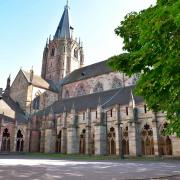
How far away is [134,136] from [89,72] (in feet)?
68.6

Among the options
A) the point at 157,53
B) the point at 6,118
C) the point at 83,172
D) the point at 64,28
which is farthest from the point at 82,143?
the point at 64,28

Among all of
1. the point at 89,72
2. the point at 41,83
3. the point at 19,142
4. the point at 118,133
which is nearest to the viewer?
the point at 118,133

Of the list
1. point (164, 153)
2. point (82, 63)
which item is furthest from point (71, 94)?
point (164, 153)

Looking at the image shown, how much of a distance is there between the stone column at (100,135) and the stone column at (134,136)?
378cm

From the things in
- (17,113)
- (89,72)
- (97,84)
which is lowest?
(17,113)

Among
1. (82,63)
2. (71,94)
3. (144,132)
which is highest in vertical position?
(82,63)

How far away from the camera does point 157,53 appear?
623 cm

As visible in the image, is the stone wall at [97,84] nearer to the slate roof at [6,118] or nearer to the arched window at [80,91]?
the arched window at [80,91]

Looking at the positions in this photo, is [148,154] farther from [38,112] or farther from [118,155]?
[38,112]

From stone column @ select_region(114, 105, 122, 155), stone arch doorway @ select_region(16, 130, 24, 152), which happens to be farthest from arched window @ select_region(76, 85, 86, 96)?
stone column @ select_region(114, 105, 122, 155)

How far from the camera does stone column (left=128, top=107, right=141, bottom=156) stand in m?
25.9

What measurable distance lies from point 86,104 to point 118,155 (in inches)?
448

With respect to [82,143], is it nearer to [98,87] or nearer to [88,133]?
[88,133]

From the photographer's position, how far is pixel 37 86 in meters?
45.1
